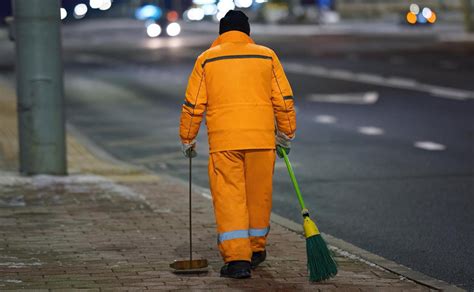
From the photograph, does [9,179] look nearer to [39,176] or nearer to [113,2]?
[39,176]

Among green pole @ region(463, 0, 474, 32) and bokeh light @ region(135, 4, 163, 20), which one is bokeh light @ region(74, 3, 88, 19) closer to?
bokeh light @ region(135, 4, 163, 20)

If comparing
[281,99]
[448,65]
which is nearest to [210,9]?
[448,65]

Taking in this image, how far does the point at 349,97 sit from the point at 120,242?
14.7 m

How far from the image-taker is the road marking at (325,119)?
19292 mm

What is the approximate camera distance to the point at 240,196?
7.92 metres

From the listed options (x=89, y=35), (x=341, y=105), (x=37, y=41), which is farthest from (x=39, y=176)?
(x=89, y=35)

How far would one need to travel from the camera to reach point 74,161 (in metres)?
14.7

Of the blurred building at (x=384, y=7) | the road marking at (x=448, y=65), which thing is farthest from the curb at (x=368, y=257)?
the blurred building at (x=384, y=7)

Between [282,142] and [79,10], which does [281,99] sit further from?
[79,10]

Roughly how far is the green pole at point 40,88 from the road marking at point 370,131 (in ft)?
19.1

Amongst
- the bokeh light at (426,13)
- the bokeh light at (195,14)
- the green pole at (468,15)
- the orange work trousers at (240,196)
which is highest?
the orange work trousers at (240,196)

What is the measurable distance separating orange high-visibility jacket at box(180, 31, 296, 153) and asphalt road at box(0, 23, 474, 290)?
65.5 inches

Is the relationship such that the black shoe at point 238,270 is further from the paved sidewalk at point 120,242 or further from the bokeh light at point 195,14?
the bokeh light at point 195,14

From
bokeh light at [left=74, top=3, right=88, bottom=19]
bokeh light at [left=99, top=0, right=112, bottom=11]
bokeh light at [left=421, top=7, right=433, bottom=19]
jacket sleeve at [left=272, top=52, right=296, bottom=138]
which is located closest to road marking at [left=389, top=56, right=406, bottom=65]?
jacket sleeve at [left=272, top=52, right=296, bottom=138]
